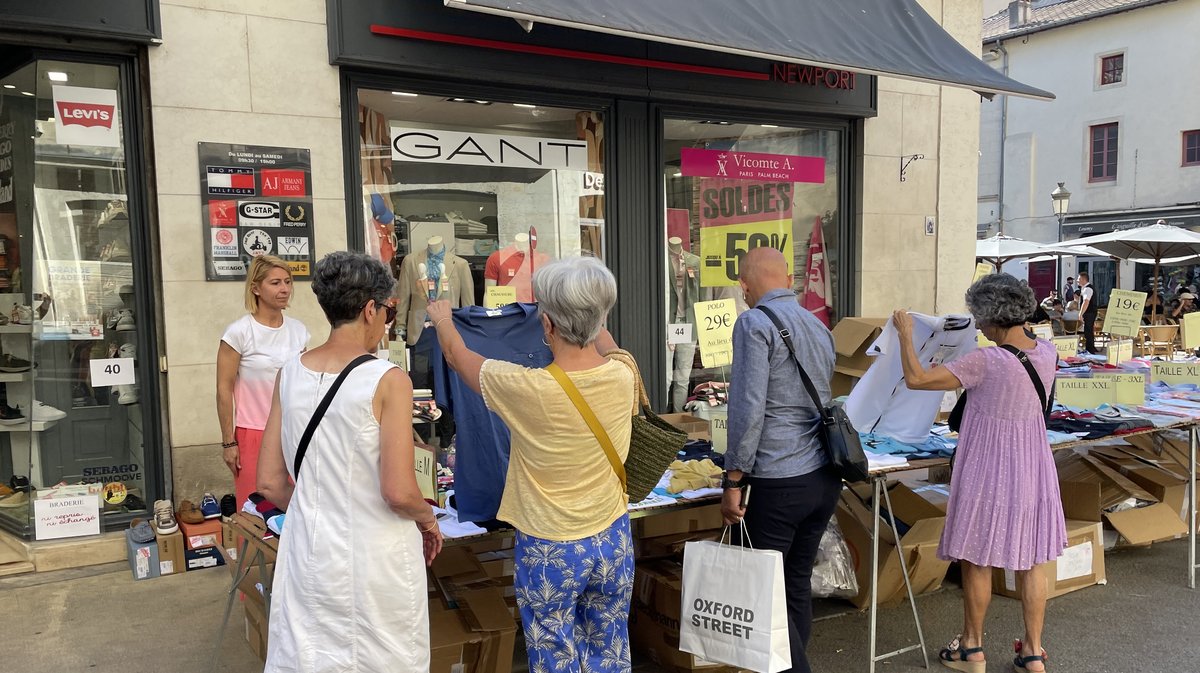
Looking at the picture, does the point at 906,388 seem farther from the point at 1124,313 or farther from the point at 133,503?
the point at 133,503

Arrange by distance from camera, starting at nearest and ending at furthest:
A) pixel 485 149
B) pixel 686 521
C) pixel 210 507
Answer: pixel 686 521
pixel 210 507
pixel 485 149

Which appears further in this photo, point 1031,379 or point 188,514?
point 188,514

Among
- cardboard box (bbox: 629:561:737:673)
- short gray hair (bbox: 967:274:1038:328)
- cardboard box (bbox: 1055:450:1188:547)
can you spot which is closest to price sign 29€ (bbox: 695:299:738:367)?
cardboard box (bbox: 629:561:737:673)

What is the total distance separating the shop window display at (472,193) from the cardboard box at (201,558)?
1394mm

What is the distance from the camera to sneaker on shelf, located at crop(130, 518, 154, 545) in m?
4.62

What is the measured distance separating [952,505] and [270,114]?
439 centimetres

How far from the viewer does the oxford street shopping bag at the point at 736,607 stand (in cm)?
273

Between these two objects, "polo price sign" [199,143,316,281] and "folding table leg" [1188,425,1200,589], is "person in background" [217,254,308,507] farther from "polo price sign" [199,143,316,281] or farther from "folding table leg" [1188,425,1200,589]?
"folding table leg" [1188,425,1200,589]

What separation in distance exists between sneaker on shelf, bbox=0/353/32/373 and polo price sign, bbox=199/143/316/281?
1399 mm

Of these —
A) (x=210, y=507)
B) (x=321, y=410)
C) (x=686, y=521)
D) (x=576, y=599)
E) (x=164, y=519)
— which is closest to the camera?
(x=321, y=410)

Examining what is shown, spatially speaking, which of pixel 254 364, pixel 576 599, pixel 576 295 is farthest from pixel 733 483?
pixel 254 364

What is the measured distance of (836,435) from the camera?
2.90 m

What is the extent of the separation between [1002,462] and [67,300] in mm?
5205

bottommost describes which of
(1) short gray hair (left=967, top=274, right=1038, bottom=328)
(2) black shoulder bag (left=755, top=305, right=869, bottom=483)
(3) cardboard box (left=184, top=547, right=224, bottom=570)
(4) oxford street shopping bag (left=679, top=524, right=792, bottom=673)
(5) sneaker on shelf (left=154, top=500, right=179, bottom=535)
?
(3) cardboard box (left=184, top=547, right=224, bottom=570)
